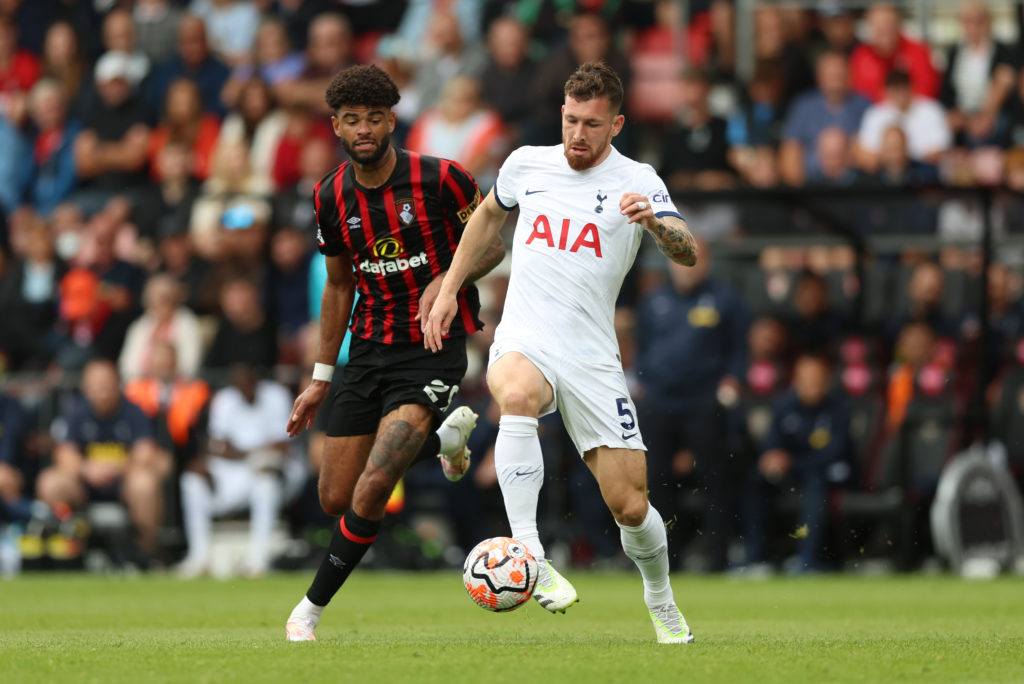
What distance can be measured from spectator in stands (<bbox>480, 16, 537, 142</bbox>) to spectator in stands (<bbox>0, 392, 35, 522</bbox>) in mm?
5763

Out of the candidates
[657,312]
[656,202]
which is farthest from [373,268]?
[657,312]

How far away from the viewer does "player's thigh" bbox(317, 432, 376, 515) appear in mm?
8219

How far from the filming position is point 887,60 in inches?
642

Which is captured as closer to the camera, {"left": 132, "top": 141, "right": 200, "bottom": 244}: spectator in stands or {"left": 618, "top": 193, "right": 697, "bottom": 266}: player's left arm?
{"left": 618, "top": 193, "right": 697, "bottom": 266}: player's left arm

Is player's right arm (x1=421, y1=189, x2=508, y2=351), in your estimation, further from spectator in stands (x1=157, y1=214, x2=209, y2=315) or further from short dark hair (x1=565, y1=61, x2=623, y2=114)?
spectator in stands (x1=157, y1=214, x2=209, y2=315)

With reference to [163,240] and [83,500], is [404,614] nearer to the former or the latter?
[83,500]

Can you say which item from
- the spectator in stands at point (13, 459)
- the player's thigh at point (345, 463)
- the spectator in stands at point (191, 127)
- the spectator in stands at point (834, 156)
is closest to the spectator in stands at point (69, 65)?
the spectator in stands at point (191, 127)

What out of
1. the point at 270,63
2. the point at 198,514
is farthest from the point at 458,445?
the point at 270,63

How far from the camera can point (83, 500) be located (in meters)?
16.1

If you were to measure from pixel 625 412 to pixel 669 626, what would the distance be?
106 cm

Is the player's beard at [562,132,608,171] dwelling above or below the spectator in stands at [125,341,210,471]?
above

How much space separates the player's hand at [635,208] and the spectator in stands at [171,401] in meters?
9.78

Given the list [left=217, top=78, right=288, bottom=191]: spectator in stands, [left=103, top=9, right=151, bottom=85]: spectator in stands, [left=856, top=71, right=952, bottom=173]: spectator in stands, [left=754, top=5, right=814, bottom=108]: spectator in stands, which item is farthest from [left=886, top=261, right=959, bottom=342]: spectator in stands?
[left=103, top=9, right=151, bottom=85]: spectator in stands

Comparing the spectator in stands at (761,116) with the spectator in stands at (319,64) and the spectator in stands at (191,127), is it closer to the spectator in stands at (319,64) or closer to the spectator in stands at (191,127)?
the spectator in stands at (319,64)
